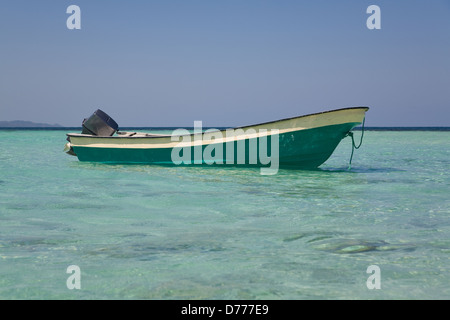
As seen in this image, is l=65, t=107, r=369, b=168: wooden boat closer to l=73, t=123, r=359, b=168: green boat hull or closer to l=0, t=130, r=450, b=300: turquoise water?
l=73, t=123, r=359, b=168: green boat hull

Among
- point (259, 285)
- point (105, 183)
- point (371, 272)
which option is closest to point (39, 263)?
point (259, 285)

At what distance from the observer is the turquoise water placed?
136 inches

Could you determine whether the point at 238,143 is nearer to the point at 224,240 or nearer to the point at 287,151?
the point at 287,151

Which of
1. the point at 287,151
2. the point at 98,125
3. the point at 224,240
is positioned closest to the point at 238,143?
the point at 287,151

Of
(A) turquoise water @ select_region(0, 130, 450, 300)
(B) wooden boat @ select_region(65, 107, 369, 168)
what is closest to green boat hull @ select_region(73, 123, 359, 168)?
(B) wooden boat @ select_region(65, 107, 369, 168)

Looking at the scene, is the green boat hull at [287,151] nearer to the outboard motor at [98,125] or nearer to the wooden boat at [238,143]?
the wooden boat at [238,143]

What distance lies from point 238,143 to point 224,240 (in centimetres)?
713

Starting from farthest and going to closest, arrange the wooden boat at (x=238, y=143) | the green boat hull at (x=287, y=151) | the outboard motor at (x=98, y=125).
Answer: the outboard motor at (x=98, y=125), the green boat hull at (x=287, y=151), the wooden boat at (x=238, y=143)

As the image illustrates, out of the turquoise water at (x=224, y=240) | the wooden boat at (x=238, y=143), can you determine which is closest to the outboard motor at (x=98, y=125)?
the wooden boat at (x=238, y=143)

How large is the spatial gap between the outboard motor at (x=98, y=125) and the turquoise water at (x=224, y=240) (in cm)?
437

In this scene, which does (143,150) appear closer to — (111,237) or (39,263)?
(111,237)

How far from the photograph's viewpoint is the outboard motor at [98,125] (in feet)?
44.8

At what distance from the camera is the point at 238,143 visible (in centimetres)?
1184

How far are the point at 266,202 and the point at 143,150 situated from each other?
6.37m
